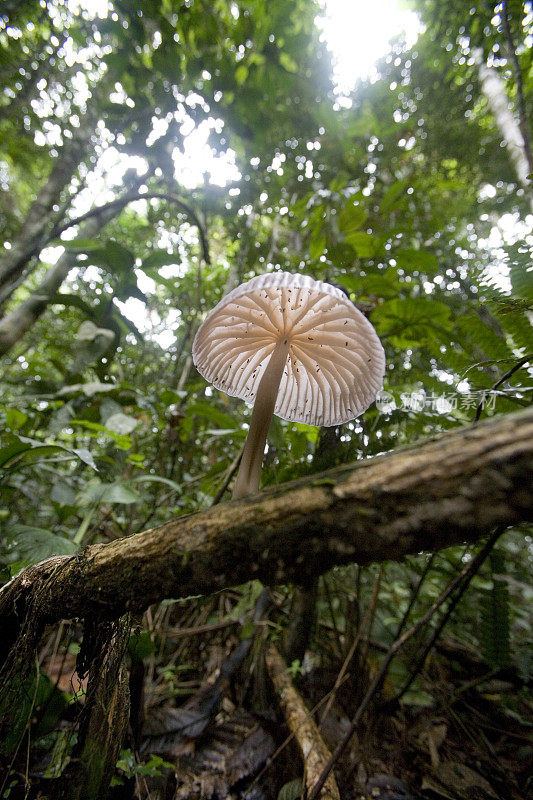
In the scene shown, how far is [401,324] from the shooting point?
2.22 metres

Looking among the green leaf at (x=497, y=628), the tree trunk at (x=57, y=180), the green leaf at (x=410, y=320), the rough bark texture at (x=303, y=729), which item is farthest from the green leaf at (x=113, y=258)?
the green leaf at (x=497, y=628)

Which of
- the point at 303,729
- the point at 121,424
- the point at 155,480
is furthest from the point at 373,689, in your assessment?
the point at 121,424

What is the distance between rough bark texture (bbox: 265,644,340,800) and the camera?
142 centimetres

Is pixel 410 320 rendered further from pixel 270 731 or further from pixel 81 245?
pixel 81 245

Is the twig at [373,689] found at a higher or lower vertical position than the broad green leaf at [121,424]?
lower

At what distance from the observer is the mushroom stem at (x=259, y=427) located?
1.20 m

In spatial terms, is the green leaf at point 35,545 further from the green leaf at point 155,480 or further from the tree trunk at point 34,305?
the tree trunk at point 34,305

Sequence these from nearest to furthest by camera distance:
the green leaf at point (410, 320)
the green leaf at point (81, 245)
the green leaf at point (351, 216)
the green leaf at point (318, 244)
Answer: the green leaf at point (410, 320), the green leaf at point (351, 216), the green leaf at point (318, 244), the green leaf at point (81, 245)

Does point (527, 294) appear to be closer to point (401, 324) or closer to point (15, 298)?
point (401, 324)

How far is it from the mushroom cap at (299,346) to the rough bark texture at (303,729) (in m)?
1.48

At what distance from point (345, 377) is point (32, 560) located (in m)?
1.69

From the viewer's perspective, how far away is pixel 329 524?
0.83m

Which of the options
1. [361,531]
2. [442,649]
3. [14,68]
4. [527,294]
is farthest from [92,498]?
[14,68]


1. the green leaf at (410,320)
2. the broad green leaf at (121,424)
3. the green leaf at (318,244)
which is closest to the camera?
the green leaf at (410,320)
